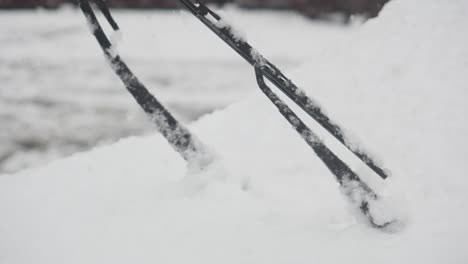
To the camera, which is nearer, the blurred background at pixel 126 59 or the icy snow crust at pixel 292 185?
the icy snow crust at pixel 292 185

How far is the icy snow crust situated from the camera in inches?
87.8

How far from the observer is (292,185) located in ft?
9.37

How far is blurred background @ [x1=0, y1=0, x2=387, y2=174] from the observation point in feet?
18.6

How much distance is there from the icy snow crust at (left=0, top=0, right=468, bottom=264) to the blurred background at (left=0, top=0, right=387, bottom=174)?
42.4 inches

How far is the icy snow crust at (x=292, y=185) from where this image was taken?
2230mm

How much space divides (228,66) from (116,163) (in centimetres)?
535

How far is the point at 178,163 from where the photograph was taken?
140 inches

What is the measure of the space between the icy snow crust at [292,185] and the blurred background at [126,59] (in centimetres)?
108

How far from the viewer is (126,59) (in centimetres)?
939

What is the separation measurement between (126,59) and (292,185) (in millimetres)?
7506

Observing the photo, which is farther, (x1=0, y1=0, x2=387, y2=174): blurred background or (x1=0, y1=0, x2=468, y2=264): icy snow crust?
(x1=0, y1=0, x2=387, y2=174): blurred background

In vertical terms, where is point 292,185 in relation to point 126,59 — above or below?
above

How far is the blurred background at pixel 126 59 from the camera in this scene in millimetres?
5661

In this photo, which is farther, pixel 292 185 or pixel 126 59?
pixel 126 59
